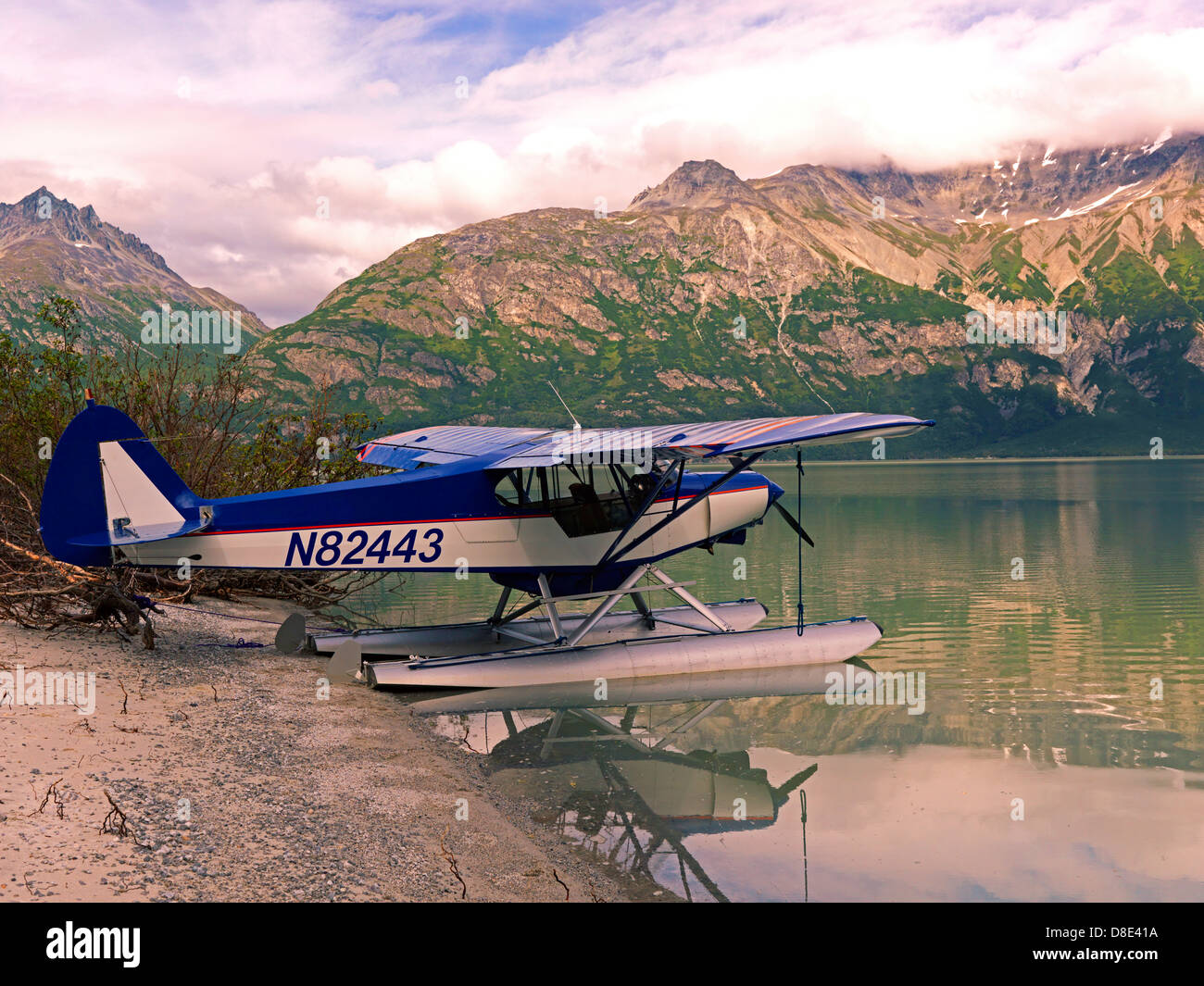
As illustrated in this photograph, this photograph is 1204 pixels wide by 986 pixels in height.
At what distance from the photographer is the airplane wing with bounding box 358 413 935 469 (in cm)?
1047

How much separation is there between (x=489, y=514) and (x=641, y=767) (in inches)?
171

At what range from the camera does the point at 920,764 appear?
957 cm

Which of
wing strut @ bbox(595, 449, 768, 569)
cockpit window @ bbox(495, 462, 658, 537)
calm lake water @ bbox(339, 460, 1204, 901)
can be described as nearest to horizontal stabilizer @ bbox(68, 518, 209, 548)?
calm lake water @ bbox(339, 460, 1204, 901)

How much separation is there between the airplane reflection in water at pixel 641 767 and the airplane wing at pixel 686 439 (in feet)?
10.4

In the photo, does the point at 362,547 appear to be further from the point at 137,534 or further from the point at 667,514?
the point at 667,514

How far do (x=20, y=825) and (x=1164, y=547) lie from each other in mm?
33565

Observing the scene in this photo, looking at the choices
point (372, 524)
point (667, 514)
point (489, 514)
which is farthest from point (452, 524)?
point (667, 514)

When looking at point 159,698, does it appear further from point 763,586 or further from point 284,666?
point 763,586

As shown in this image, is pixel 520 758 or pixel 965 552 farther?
pixel 965 552

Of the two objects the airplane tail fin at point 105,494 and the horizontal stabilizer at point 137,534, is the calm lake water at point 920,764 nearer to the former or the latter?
the horizontal stabilizer at point 137,534

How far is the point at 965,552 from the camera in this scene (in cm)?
2988

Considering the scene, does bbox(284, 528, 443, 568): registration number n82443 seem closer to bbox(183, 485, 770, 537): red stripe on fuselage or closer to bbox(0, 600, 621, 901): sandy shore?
bbox(183, 485, 770, 537): red stripe on fuselage

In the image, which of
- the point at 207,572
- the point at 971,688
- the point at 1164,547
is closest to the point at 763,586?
the point at 971,688

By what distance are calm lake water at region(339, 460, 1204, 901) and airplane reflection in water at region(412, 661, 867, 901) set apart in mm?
31
